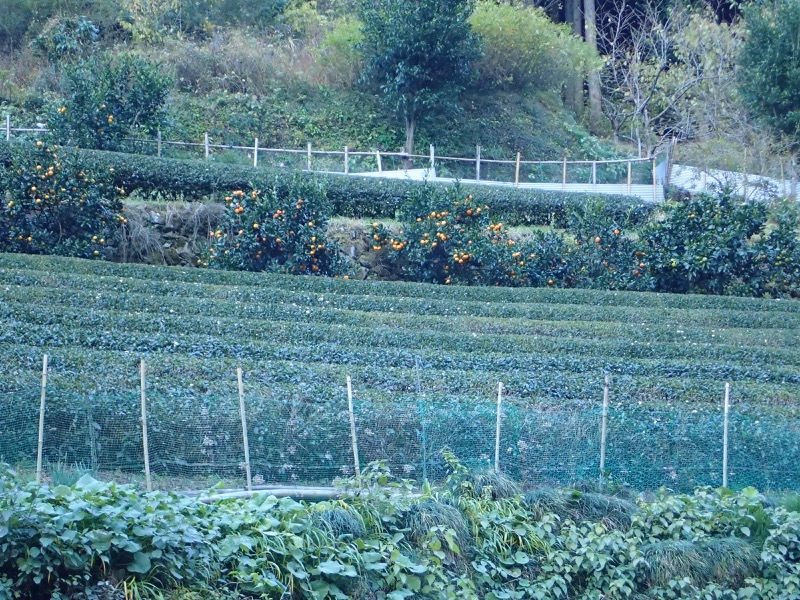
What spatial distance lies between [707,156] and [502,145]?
8019 millimetres

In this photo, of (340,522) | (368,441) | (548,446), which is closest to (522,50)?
(548,446)

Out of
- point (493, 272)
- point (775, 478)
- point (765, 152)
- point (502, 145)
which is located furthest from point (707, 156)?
point (775, 478)

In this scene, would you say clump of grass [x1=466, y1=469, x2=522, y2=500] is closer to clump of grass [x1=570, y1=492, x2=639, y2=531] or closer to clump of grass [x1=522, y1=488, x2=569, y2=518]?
clump of grass [x1=522, y1=488, x2=569, y2=518]

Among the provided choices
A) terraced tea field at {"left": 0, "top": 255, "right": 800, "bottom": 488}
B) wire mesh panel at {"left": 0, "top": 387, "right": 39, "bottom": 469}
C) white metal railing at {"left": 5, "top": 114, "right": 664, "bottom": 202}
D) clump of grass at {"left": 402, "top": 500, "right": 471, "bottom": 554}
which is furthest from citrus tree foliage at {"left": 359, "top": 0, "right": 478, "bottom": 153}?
clump of grass at {"left": 402, "top": 500, "right": 471, "bottom": 554}

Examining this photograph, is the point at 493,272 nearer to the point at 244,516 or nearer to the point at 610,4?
the point at 244,516

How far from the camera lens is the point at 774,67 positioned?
27484 millimetres

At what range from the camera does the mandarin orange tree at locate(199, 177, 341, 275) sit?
2177 cm

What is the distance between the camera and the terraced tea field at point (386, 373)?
10.8 meters

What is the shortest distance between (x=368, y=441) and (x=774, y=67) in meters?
22.6

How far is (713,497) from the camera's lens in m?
9.59

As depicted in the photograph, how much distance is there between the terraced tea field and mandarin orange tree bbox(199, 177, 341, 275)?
52.4 inches

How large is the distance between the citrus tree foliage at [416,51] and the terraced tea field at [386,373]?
13.2 metres

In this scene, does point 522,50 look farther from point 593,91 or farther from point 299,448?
point 299,448

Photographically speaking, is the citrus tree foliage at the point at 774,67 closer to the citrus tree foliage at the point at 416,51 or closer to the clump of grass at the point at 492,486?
the citrus tree foliage at the point at 416,51
